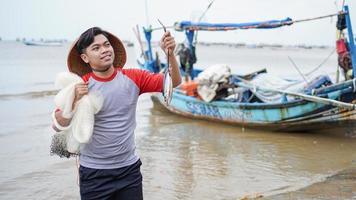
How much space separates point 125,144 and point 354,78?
21.1 ft

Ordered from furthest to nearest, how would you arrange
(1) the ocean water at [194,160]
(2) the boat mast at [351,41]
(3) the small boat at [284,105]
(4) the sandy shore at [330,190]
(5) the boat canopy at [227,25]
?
(5) the boat canopy at [227,25], (3) the small boat at [284,105], (2) the boat mast at [351,41], (1) the ocean water at [194,160], (4) the sandy shore at [330,190]

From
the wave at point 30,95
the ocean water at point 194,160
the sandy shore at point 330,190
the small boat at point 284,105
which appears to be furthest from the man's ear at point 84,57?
the wave at point 30,95

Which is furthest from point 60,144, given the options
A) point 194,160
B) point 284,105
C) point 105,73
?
point 284,105

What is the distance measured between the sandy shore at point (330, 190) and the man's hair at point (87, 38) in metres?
3.12

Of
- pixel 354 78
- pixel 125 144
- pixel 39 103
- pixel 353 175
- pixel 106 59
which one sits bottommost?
pixel 39 103

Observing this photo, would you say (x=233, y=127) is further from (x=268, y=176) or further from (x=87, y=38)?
(x=87, y=38)

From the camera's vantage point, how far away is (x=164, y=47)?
93.1 inches

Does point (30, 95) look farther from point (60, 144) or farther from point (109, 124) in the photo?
point (109, 124)

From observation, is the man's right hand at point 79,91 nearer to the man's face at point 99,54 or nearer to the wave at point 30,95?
the man's face at point 99,54

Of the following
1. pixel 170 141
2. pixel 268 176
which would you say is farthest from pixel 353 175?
pixel 170 141

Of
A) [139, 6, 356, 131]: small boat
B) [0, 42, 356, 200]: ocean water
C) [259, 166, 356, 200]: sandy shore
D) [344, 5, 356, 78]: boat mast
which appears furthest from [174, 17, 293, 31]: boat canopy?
[259, 166, 356, 200]: sandy shore

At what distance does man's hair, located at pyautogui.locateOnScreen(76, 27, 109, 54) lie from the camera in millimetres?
2311

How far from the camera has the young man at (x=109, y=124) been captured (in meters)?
2.29

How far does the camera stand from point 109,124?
91.0 inches
